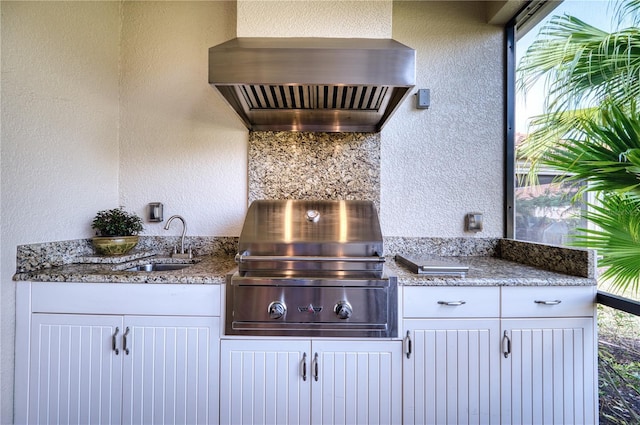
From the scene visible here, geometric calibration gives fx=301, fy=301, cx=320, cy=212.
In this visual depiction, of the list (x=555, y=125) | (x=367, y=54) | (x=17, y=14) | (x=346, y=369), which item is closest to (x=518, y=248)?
(x=555, y=125)

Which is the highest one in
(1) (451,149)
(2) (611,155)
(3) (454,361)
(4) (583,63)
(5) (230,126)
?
(4) (583,63)

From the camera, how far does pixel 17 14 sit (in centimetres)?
147

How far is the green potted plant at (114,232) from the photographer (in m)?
1.81

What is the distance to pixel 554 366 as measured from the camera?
1.40 metres

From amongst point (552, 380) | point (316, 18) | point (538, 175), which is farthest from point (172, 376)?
point (538, 175)

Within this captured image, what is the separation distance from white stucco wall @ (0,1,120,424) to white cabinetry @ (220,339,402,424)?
1.09 m

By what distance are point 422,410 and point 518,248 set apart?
3.76 ft

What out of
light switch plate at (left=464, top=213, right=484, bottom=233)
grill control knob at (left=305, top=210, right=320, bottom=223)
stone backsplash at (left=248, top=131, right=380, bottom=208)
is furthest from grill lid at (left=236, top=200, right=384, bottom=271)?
light switch plate at (left=464, top=213, right=484, bottom=233)

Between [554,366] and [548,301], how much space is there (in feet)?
0.98

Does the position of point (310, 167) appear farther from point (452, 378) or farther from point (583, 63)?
point (583, 63)

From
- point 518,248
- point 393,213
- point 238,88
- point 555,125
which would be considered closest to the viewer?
point 238,88

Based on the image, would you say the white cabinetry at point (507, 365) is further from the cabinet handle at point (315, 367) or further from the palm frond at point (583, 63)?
the palm frond at point (583, 63)

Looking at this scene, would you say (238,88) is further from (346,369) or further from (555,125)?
(555,125)

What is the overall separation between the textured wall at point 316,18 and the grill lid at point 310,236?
38.1 inches
